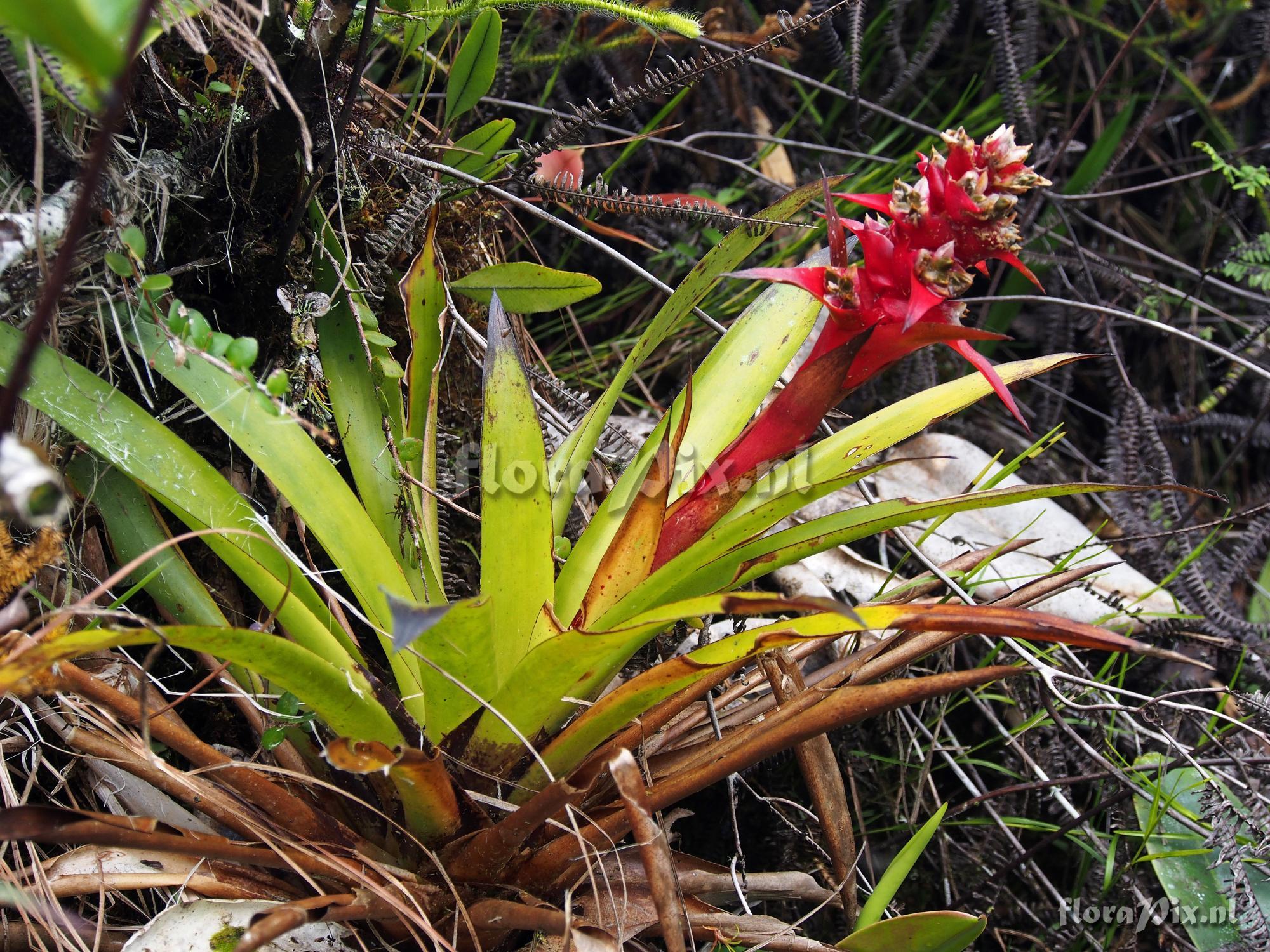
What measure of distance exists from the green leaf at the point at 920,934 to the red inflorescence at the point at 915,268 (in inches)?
19.8

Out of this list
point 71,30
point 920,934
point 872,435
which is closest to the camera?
point 71,30

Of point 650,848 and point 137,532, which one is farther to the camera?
point 137,532

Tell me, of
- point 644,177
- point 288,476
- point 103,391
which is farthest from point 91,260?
point 644,177

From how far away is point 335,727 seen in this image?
81cm

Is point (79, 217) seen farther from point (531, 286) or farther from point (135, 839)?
point (531, 286)

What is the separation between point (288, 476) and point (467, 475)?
14.8 inches

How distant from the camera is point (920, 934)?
88 cm

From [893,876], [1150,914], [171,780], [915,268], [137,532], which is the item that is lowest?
[1150,914]

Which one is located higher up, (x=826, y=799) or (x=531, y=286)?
(x=531, y=286)

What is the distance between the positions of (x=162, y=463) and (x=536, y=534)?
0.38 meters

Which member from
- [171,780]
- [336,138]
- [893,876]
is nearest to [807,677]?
[893,876]

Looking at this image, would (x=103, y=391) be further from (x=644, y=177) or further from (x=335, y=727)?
(x=644, y=177)

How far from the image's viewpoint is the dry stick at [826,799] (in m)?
1.02

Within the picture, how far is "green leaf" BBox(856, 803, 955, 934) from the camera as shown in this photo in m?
0.93
